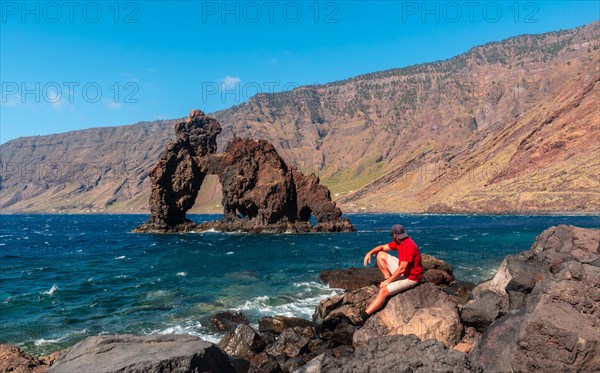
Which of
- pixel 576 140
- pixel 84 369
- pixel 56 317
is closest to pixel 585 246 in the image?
pixel 84 369

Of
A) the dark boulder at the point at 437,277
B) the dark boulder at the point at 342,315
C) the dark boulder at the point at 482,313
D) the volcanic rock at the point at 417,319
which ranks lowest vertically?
the dark boulder at the point at 437,277

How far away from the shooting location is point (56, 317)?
25.0 metres

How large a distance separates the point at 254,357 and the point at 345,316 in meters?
4.01

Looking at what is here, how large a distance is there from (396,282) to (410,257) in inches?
40.1

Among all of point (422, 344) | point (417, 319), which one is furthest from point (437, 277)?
point (422, 344)

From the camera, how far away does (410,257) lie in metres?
12.4

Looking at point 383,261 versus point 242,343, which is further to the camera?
point 242,343

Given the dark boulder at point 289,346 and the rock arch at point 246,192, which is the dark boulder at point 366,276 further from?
the rock arch at point 246,192

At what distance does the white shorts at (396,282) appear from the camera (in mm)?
12914

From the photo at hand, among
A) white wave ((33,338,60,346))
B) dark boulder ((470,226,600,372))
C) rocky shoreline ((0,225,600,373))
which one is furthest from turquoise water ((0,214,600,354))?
dark boulder ((470,226,600,372))

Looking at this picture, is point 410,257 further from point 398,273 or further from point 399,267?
point 398,273

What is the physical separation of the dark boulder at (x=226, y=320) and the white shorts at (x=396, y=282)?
1155 cm

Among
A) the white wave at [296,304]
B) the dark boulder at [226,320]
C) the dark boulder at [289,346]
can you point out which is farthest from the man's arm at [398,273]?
the white wave at [296,304]

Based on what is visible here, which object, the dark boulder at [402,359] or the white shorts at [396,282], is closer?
the dark boulder at [402,359]
